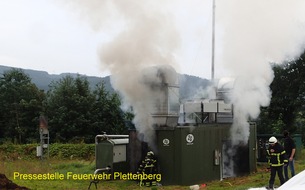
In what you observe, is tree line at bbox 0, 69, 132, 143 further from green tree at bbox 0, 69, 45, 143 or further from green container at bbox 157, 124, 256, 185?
green container at bbox 157, 124, 256, 185

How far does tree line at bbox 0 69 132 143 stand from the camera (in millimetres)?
37031

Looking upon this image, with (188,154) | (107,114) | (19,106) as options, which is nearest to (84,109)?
(107,114)

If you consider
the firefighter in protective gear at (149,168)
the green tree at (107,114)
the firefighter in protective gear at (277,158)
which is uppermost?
A: the green tree at (107,114)

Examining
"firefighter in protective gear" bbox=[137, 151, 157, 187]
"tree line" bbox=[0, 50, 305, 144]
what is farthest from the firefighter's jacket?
"tree line" bbox=[0, 50, 305, 144]

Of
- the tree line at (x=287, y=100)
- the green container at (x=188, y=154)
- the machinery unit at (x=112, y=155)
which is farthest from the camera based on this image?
the tree line at (x=287, y=100)

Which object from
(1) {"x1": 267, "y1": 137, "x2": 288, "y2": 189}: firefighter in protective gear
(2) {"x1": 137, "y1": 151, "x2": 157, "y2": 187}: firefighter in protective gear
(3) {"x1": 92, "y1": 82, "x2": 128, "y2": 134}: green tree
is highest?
(3) {"x1": 92, "y1": 82, "x2": 128, "y2": 134}: green tree

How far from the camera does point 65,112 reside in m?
37.6

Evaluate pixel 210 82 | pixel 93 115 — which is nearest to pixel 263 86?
pixel 210 82

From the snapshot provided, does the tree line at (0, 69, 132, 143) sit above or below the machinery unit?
above

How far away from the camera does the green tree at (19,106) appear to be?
4166 centimetres

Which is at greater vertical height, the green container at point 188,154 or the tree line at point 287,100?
the tree line at point 287,100

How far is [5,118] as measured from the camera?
1786 inches

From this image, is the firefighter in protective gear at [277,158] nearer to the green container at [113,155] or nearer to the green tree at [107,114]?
the green container at [113,155]

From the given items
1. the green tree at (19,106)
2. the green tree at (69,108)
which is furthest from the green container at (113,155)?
the green tree at (19,106)
